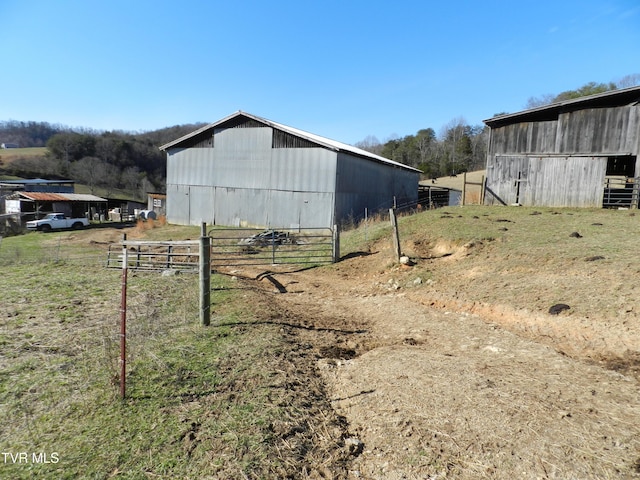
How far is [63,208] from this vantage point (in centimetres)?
4028

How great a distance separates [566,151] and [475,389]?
20285 mm

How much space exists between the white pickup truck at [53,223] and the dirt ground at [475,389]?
3361cm

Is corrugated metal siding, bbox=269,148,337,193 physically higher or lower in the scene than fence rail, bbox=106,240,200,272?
higher

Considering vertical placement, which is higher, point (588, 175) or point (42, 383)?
point (588, 175)

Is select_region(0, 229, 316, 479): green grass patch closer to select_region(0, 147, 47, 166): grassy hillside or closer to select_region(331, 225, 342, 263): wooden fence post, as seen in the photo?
select_region(331, 225, 342, 263): wooden fence post

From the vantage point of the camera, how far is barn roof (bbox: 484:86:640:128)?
18.5 m

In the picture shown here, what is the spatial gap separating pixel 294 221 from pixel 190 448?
20984 millimetres

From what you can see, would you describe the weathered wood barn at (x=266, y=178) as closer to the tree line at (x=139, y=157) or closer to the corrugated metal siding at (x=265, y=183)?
the corrugated metal siding at (x=265, y=183)

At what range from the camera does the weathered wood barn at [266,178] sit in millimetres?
23125

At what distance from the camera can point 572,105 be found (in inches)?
776

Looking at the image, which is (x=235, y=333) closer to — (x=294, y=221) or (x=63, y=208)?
(x=294, y=221)

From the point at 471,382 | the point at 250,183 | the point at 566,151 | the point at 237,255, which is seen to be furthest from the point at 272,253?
the point at 566,151

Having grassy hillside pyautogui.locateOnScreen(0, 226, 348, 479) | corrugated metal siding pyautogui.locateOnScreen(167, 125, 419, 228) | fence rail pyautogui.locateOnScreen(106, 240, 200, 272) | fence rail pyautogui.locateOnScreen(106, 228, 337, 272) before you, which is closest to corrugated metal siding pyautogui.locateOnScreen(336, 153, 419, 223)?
corrugated metal siding pyautogui.locateOnScreen(167, 125, 419, 228)

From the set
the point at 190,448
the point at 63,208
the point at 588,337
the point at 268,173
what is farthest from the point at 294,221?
the point at 63,208
